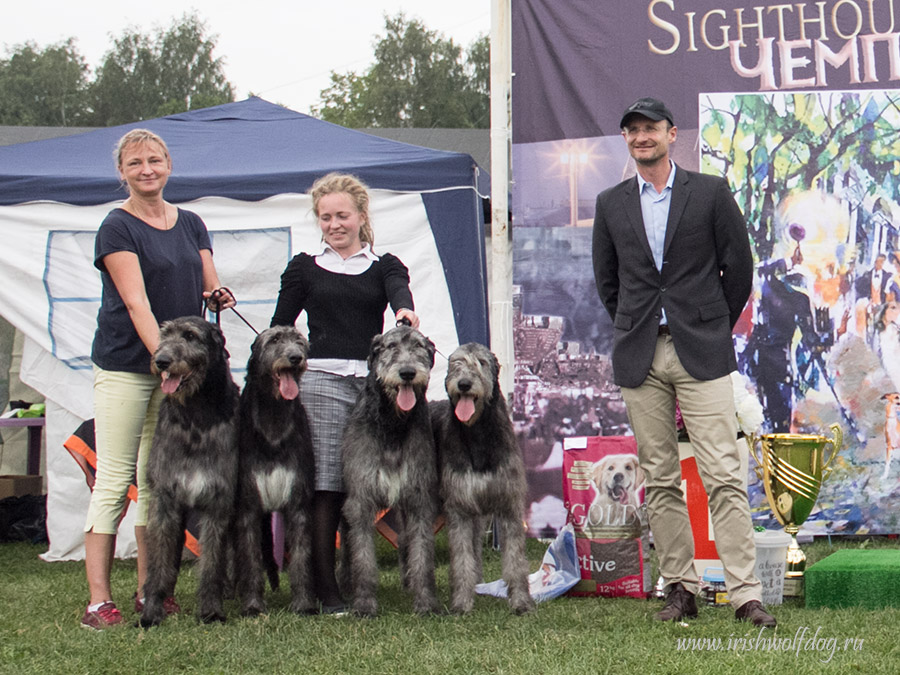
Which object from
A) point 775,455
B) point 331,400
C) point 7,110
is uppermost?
point 7,110

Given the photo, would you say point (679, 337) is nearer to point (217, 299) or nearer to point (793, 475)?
point (793, 475)

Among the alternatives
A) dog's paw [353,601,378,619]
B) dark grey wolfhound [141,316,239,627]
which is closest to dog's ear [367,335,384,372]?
dark grey wolfhound [141,316,239,627]

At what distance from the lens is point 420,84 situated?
39531mm

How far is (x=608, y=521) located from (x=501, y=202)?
214 cm

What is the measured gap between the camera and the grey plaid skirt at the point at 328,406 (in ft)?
13.4

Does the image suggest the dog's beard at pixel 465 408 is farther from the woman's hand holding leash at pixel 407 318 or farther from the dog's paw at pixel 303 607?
the dog's paw at pixel 303 607

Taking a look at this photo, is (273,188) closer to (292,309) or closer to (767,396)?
(292,309)

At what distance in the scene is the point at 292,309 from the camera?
4.09 meters

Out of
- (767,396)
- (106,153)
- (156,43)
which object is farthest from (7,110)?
(767,396)

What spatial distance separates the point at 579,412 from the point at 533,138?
161 cm

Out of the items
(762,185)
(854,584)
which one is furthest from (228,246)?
(854,584)

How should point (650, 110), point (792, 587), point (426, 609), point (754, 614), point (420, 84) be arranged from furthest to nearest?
point (420, 84) → point (792, 587) → point (426, 609) → point (650, 110) → point (754, 614)

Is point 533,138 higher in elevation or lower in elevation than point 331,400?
higher

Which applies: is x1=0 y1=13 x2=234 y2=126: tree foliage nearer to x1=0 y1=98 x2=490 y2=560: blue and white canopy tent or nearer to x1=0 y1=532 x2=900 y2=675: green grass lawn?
x1=0 y1=98 x2=490 y2=560: blue and white canopy tent
